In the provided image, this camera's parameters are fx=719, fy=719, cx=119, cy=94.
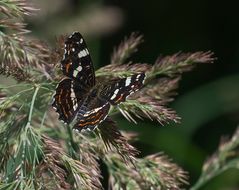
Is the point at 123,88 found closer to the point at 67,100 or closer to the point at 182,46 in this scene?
the point at 67,100

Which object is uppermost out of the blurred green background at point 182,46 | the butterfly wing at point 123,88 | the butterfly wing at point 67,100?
the butterfly wing at point 123,88

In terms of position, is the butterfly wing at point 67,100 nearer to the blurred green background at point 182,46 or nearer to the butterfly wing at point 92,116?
the butterfly wing at point 92,116

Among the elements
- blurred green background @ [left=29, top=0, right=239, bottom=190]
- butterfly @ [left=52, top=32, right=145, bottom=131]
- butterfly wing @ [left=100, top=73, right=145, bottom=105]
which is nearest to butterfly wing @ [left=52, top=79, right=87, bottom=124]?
butterfly @ [left=52, top=32, right=145, bottom=131]

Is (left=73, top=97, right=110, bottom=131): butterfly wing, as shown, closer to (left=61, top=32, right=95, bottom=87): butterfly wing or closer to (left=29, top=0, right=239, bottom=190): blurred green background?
(left=61, top=32, right=95, bottom=87): butterfly wing

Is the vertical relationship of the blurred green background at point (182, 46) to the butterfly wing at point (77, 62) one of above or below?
below

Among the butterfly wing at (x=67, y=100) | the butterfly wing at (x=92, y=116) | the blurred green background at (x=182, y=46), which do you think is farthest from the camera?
the blurred green background at (x=182, y=46)

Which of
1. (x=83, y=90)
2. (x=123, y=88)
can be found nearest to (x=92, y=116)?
(x=123, y=88)

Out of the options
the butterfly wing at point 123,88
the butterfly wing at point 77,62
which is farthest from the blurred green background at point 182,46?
the butterfly wing at point 123,88
